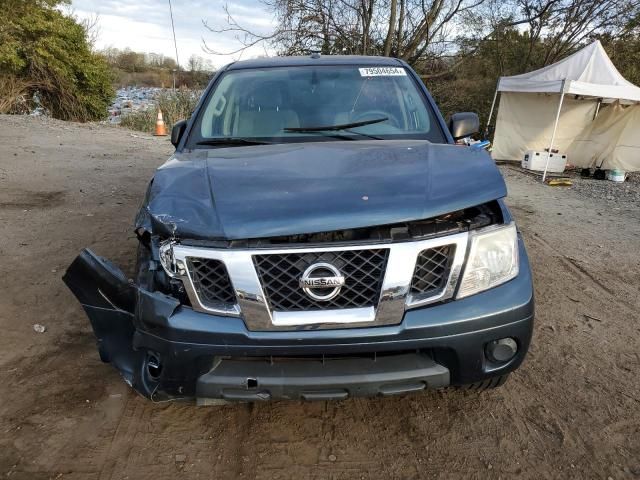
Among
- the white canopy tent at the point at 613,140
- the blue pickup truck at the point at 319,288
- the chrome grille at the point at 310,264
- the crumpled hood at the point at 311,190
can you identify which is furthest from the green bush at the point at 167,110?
the chrome grille at the point at 310,264

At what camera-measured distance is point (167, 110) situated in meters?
17.6

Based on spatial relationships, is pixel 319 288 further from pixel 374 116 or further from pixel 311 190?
pixel 374 116

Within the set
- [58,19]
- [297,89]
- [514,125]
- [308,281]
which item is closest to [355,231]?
[308,281]

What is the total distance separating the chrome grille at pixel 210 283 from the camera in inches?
74.9

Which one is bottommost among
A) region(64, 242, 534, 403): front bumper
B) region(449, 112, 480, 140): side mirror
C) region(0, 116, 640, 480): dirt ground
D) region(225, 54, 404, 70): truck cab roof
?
region(0, 116, 640, 480): dirt ground

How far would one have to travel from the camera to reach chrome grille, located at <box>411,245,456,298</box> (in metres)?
1.93

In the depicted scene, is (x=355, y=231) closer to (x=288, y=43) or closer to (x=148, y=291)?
(x=148, y=291)

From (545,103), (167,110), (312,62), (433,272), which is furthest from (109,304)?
(167,110)

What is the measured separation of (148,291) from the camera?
2012 mm

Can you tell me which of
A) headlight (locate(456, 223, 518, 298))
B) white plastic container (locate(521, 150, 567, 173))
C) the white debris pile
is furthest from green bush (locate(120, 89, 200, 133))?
headlight (locate(456, 223, 518, 298))

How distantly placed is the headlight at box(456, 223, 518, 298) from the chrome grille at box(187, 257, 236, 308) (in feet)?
3.02

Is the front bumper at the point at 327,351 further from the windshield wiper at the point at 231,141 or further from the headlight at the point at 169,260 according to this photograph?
the windshield wiper at the point at 231,141

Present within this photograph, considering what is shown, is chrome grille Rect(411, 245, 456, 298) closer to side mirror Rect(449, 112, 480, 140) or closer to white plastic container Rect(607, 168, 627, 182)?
side mirror Rect(449, 112, 480, 140)

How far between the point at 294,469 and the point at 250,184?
4.08 ft
